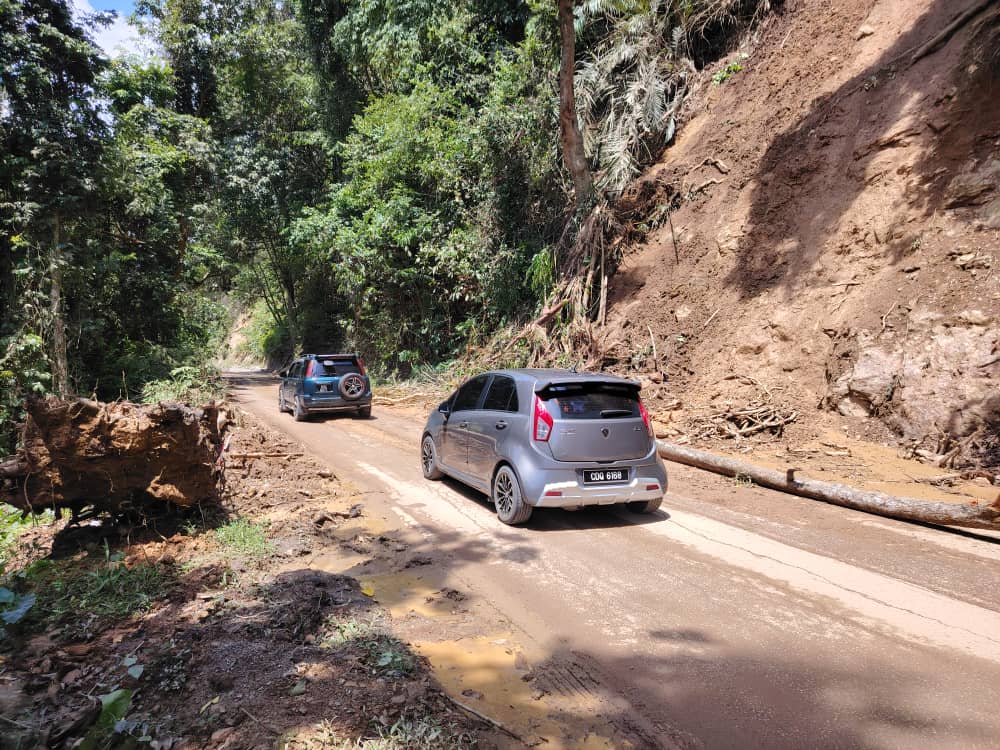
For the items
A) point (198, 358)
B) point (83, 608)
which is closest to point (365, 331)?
point (198, 358)

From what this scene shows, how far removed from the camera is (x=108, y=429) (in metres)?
4.87

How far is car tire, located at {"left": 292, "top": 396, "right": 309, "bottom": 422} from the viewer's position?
44.7ft

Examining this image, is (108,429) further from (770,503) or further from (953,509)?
(953,509)

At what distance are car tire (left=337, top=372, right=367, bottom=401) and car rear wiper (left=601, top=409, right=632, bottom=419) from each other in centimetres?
915

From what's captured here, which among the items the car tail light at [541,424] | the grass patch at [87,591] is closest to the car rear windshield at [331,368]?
the grass patch at [87,591]

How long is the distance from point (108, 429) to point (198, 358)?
1619 cm

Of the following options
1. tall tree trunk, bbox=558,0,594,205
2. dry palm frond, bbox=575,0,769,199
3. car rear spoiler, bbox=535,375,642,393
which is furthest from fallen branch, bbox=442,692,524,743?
tall tree trunk, bbox=558,0,594,205

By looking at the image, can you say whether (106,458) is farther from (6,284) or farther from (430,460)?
(6,284)

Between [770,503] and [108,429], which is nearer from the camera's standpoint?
[108,429]

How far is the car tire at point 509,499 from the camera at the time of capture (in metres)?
5.87

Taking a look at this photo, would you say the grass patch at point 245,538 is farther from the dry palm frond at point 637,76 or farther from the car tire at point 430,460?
the dry palm frond at point 637,76

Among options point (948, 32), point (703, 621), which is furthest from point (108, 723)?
point (948, 32)

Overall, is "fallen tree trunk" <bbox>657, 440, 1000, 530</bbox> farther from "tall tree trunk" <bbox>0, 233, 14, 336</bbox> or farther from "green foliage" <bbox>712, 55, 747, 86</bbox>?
"tall tree trunk" <bbox>0, 233, 14, 336</bbox>

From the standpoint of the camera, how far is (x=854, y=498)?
6.43 metres
